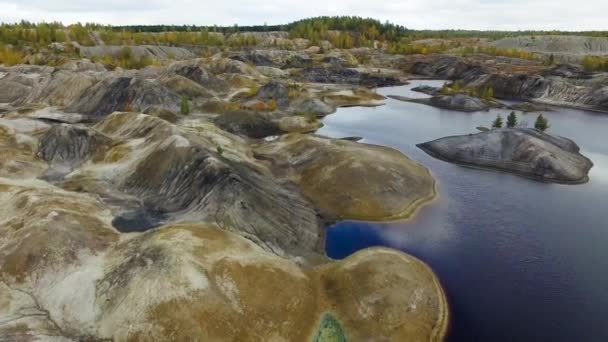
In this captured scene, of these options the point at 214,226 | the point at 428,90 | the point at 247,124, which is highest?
the point at 428,90

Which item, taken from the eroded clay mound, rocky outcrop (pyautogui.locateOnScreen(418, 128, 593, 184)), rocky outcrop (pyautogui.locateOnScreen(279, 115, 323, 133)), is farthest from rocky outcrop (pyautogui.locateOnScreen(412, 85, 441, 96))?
the eroded clay mound

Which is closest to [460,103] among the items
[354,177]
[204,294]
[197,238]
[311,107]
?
[311,107]

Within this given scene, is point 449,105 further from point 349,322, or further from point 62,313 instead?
point 62,313

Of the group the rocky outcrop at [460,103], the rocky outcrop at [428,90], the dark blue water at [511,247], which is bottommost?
the dark blue water at [511,247]

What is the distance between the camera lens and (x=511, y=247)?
5178 centimetres

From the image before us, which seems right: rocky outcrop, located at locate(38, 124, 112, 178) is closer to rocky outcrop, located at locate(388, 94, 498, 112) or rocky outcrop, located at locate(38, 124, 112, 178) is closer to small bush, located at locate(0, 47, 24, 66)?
rocky outcrop, located at locate(388, 94, 498, 112)

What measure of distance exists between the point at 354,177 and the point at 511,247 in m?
24.2

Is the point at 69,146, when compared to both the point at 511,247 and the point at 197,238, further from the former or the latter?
the point at 511,247

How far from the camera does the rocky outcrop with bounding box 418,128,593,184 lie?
7581 cm

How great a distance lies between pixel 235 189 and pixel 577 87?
149269mm

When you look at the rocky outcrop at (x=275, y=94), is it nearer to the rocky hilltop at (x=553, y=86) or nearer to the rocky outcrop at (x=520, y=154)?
the rocky outcrop at (x=520, y=154)

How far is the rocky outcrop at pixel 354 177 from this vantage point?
201ft

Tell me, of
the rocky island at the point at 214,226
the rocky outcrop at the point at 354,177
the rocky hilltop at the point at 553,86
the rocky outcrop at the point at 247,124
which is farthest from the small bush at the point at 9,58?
the rocky hilltop at the point at 553,86

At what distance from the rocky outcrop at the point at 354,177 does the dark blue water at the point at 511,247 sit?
9.72 ft
